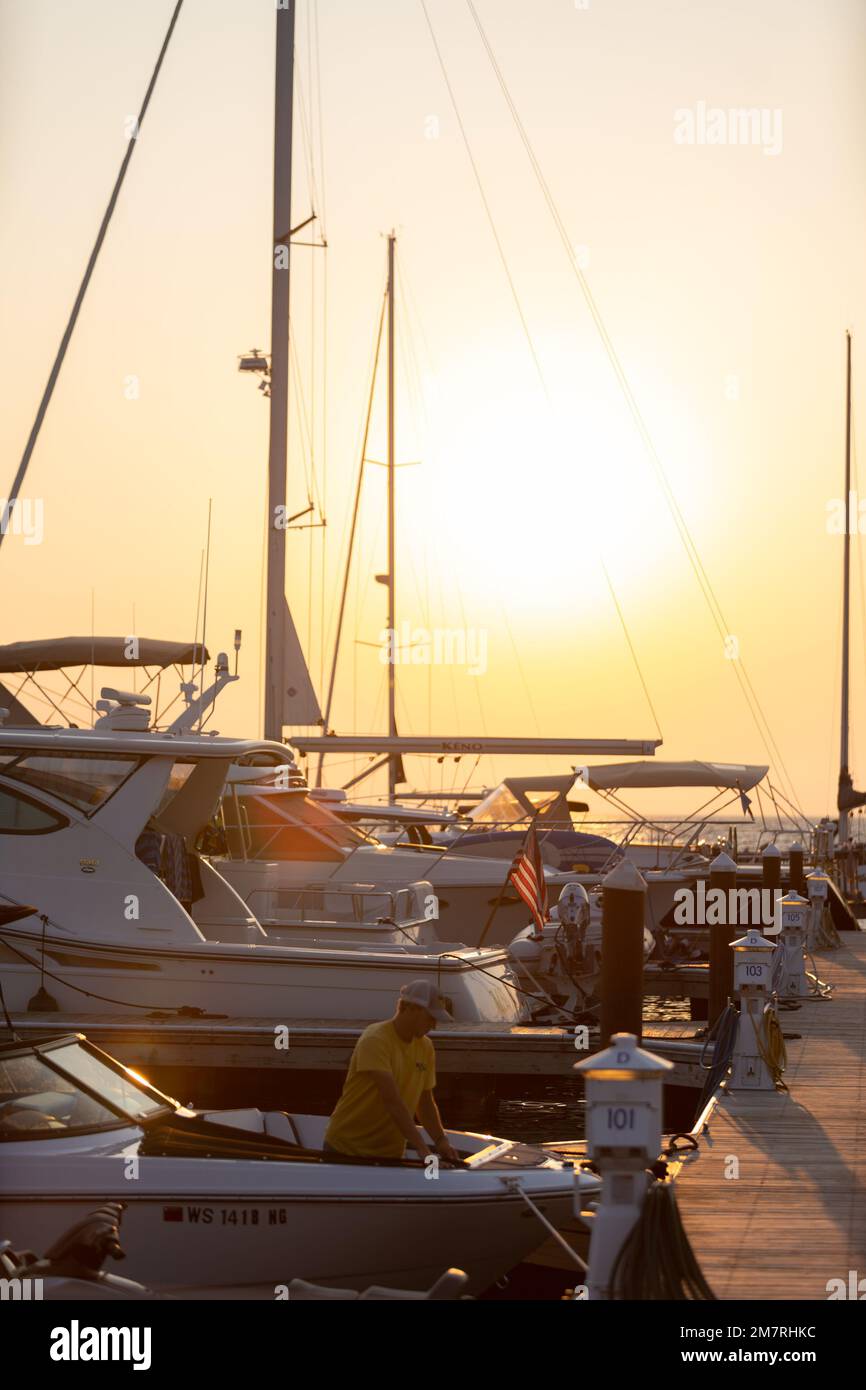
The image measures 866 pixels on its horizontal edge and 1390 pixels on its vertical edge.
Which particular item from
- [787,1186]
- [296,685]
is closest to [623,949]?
[787,1186]

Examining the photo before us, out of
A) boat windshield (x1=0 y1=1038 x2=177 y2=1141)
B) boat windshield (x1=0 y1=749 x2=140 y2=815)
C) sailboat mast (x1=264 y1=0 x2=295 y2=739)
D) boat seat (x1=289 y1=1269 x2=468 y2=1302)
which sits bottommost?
boat seat (x1=289 y1=1269 x2=468 y2=1302)

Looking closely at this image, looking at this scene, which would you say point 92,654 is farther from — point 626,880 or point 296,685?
point 626,880

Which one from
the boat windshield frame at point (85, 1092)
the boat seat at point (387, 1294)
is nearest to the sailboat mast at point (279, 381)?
the boat windshield frame at point (85, 1092)

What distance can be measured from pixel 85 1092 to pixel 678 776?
1863cm

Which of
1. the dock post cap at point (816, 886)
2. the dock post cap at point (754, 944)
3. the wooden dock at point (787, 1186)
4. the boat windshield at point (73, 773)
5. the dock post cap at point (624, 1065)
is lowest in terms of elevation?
the wooden dock at point (787, 1186)

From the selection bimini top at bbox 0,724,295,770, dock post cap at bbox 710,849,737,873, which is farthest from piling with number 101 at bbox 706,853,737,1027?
bimini top at bbox 0,724,295,770

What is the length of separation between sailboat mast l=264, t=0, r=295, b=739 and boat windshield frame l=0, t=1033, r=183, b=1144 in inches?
453

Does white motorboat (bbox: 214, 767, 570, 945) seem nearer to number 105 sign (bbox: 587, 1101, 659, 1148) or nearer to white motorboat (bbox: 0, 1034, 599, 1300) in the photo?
white motorboat (bbox: 0, 1034, 599, 1300)

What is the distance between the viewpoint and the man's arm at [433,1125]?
8.85 meters

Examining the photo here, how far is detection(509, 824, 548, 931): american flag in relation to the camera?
52.3 feet

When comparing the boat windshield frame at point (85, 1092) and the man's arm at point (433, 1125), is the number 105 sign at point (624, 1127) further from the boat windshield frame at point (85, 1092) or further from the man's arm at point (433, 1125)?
the boat windshield frame at point (85, 1092)
